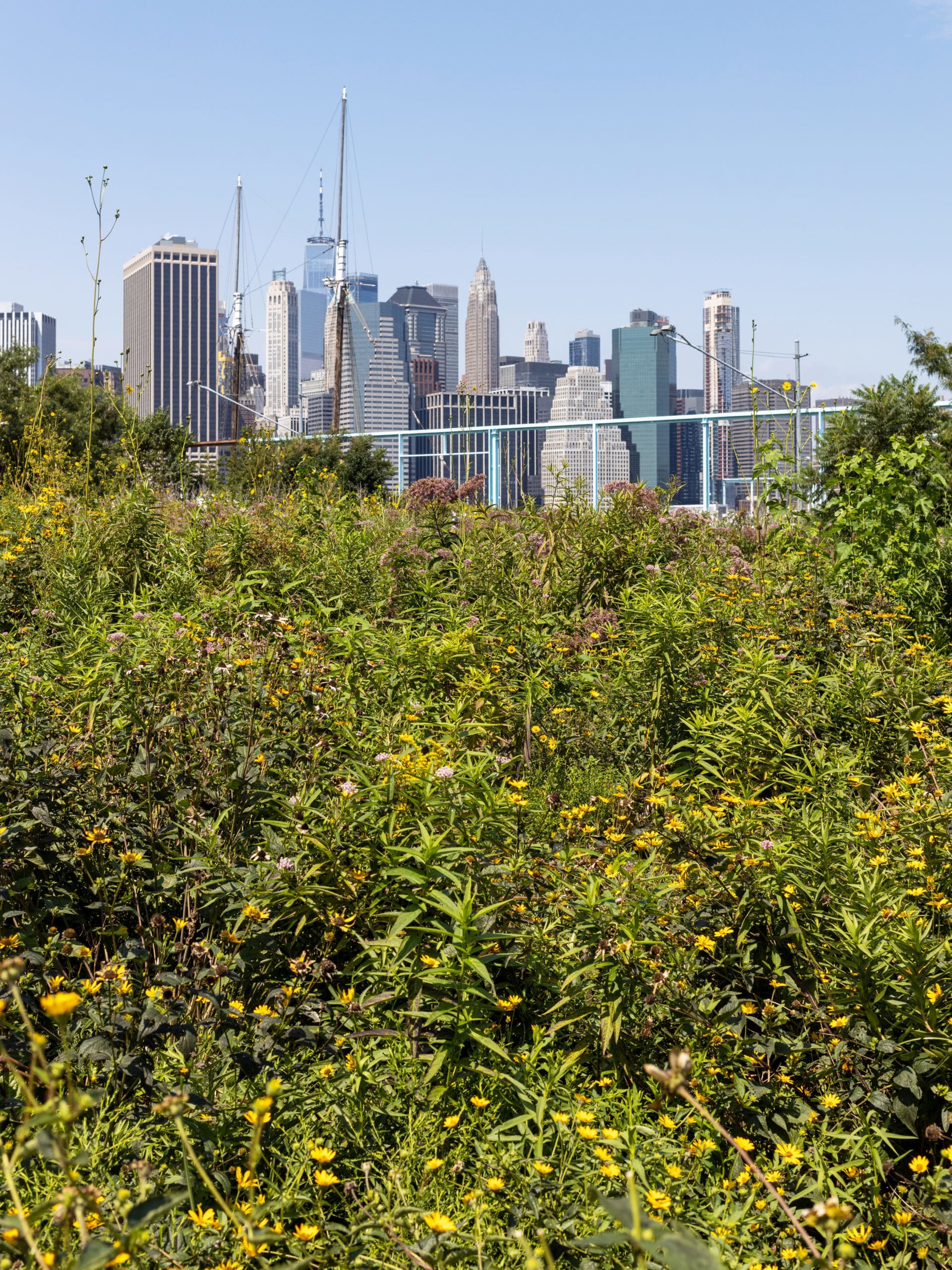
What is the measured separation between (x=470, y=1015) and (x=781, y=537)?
5213 millimetres

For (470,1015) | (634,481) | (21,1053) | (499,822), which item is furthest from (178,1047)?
(634,481)

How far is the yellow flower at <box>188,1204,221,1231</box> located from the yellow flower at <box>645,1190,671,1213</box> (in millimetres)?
744

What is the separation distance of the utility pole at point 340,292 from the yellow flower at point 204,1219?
25.3 meters

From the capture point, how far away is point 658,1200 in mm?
1735

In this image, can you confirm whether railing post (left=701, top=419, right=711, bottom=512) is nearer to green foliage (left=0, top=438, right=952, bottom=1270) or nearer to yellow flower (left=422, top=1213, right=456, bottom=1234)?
green foliage (left=0, top=438, right=952, bottom=1270)

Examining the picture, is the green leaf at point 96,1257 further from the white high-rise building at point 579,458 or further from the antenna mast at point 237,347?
the antenna mast at point 237,347

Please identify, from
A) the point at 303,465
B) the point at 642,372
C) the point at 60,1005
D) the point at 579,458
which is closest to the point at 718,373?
the point at 579,458

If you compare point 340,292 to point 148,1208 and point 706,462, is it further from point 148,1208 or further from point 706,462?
point 148,1208

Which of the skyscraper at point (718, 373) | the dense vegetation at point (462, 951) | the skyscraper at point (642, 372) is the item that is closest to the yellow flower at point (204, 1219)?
the dense vegetation at point (462, 951)

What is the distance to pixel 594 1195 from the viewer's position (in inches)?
39.7

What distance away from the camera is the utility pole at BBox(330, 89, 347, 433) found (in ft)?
94.0

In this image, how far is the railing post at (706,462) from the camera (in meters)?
12.1

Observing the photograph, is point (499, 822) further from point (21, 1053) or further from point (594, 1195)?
point (594, 1195)

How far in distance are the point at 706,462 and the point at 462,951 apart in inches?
452
